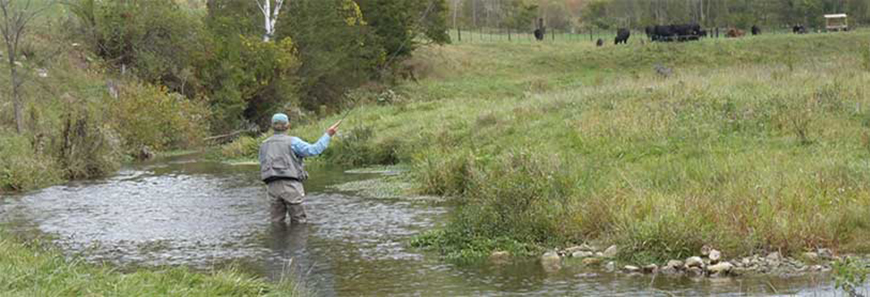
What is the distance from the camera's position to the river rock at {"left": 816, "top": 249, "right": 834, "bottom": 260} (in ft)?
40.6

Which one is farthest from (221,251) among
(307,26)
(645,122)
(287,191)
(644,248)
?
(307,26)

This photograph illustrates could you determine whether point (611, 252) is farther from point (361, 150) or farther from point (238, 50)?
point (238, 50)

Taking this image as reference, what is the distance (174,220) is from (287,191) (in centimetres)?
253

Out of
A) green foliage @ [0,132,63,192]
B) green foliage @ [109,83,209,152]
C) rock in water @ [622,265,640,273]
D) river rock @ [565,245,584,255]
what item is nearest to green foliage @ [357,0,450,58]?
green foliage @ [109,83,209,152]

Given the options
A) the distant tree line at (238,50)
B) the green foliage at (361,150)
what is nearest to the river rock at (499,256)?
the green foliage at (361,150)

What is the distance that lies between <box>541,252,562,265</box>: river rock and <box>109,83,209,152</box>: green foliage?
2488cm

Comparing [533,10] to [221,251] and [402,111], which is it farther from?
[221,251]

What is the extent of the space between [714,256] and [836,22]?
3293 inches

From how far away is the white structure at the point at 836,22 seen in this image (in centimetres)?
8406

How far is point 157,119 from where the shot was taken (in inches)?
1551

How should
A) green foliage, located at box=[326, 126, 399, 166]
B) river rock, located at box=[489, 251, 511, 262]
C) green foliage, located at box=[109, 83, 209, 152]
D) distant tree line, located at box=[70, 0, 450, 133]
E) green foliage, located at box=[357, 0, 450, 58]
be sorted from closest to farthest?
river rock, located at box=[489, 251, 511, 262] < green foliage, located at box=[326, 126, 399, 166] < green foliage, located at box=[109, 83, 209, 152] < distant tree line, located at box=[70, 0, 450, 133] < green foliage, located at box=[357, 0, 450, 58]

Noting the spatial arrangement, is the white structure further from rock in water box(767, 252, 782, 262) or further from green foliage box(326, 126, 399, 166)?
rock in water box(767, 252, 782, 262)

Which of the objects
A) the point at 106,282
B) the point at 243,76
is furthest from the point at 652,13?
the point at 106,282

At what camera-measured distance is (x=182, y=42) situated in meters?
47.5
